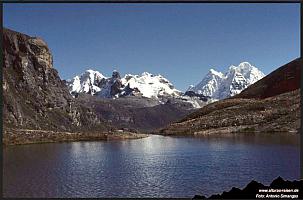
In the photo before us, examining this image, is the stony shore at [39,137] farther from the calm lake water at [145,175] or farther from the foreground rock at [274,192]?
the foreground rock at [274,192]

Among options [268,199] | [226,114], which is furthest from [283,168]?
[226,114]

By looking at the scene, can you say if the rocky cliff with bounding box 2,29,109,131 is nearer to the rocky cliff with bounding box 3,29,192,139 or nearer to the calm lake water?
the rocky cliff with bounding box 3,29,192,139

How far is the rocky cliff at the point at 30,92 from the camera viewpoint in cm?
14838

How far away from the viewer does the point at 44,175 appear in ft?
182

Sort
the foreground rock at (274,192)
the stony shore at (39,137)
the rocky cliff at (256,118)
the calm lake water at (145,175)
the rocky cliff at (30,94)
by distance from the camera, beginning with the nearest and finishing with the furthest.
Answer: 1. the foreground rock at (274,192)
2. the calm lake water at (145,175)
3. the stony shore at (39,137)
4. the rocky cliff at (30,94)
5. the rocky cliff at (256,118)

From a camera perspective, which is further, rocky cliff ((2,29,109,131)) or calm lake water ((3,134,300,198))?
rocky cliff ((2,29,109,131))

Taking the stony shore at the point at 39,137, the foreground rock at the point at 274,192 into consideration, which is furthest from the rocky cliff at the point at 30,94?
the foreground rock at the point at 274,192

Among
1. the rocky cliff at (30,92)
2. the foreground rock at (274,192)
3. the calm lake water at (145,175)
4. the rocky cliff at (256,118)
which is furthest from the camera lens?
the rocky cliff at (30,92)

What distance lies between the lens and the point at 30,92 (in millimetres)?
176250

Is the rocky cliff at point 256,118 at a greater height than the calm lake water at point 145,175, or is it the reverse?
the rocky cliff at point 256,118

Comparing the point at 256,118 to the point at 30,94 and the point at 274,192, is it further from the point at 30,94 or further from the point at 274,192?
the point at 274,192

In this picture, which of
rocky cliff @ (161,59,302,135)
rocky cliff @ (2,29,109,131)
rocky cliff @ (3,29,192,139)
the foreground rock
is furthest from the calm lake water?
rocky cliff @ (2,29,109,131)

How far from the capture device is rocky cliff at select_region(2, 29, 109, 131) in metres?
148

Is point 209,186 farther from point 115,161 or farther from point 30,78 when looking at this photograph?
point 30,78
